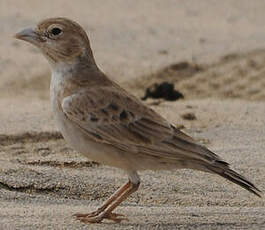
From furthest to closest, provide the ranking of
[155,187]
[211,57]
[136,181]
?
[211,57]
[155,187]
[136,181]

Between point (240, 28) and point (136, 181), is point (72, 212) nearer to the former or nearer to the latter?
point (136, 181)

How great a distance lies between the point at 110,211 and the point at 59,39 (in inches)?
55.0

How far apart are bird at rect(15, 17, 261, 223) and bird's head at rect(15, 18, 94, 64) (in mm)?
198

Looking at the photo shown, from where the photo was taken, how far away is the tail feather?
6.05 m

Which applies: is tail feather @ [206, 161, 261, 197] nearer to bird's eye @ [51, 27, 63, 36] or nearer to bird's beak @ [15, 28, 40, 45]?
bird's eye @ [51, 27, 63, 36]

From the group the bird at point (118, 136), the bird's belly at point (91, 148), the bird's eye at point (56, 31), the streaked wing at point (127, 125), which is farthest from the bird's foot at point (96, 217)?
the bird's eye at point (56, 31)

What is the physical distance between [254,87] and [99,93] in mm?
5488

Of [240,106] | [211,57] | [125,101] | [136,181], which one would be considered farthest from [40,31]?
[211,57]

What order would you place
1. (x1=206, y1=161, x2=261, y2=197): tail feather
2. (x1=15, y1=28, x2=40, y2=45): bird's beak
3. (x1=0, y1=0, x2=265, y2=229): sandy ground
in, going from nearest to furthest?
1. (x1=206, y1=161, x2=261, y2=197): tail feather
2. (x1=0, y1=0, x2=265, y2=229): sandy ground
3. (x1=15, y1=28, x2=40, y2=45): bird's beak

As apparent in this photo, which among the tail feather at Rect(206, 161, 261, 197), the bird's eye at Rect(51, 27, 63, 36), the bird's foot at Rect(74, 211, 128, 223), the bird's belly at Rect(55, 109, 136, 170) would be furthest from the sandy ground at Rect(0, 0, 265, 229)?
the bird's eye at Rect(51, 27, 63, 36)

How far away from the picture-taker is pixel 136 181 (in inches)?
251

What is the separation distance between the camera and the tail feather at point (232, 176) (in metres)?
6.05

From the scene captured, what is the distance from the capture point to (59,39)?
670 cm

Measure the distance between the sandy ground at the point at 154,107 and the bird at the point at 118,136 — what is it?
0.36 metres
